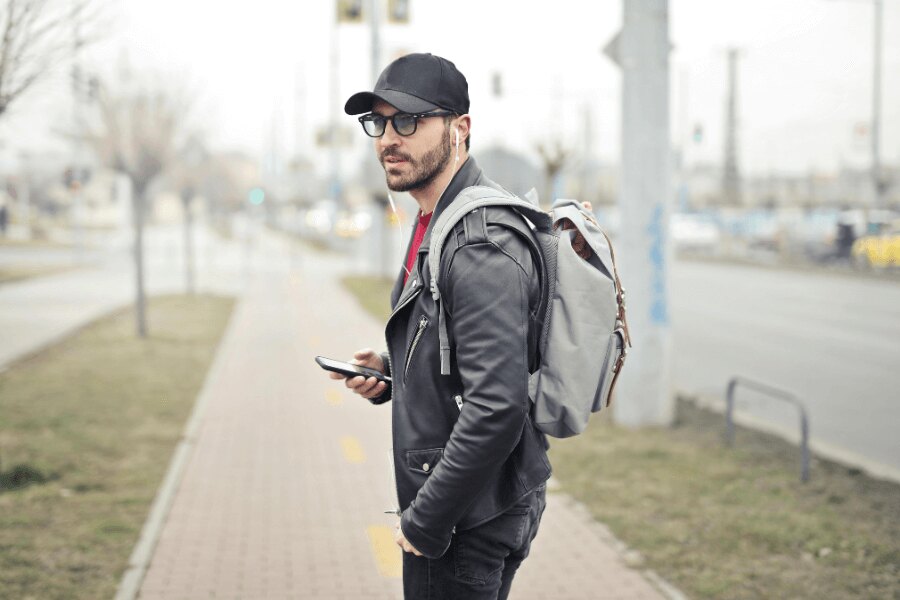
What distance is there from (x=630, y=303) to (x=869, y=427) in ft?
8.44

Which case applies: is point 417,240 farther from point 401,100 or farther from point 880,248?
point 880,248

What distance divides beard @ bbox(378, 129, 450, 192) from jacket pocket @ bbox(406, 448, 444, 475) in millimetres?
663

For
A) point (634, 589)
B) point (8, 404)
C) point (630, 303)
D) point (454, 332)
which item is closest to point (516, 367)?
point (454, 332)

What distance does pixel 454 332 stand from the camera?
2168 mm

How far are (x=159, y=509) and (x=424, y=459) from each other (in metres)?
4.10

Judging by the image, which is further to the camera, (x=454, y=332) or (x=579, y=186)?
Answer: (x=579, y=186)

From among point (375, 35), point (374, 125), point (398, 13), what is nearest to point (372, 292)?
point (375, 35)

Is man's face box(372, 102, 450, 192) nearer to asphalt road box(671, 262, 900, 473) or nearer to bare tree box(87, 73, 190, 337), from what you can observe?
asphalt road box(671, 262, 900, 473)

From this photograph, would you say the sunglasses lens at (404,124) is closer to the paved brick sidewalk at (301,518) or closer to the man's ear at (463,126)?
the man's ear at (463,126)

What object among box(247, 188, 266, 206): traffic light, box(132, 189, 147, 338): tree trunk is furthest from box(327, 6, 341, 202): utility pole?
box(132, 189, 147, 338): tree trunk

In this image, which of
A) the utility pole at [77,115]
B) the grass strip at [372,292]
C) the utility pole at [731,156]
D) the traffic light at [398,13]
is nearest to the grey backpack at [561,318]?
the utility pole at [77,115]

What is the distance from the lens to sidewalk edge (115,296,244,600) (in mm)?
4662

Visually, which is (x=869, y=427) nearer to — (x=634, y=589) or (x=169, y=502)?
(x=634, y=589)

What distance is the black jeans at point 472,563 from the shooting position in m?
2.33
